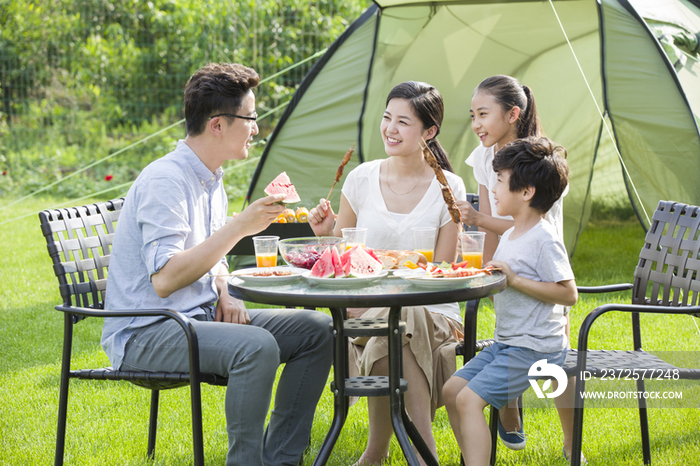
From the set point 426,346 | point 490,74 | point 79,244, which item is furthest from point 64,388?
point 490,74

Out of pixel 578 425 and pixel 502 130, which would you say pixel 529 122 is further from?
pixel 578 425

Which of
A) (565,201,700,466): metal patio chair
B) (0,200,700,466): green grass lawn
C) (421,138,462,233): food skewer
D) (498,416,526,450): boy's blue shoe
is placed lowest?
(0,200,700,466): green grass lawn

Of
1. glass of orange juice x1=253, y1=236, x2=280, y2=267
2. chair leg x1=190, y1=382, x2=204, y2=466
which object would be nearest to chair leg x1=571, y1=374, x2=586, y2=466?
glass of orange juice x1=253, y1=236, x2=280, y2=267

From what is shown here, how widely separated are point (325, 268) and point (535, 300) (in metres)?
0.79

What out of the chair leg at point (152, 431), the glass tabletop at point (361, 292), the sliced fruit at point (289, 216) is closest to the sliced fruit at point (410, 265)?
the glass tabletop at point (361, 292)

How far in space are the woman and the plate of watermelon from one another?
1.63ft

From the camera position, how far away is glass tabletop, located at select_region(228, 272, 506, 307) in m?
1.92

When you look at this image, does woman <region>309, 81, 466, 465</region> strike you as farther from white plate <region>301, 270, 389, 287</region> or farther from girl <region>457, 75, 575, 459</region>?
white plate <region>301, 270, 389, 287</region>

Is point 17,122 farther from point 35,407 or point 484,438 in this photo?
point 484,438

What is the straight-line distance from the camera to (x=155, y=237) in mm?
2295

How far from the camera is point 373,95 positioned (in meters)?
5.84

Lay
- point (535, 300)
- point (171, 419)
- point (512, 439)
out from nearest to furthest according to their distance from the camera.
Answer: point (535, 300) < point (512, 439) < point (171, 419)

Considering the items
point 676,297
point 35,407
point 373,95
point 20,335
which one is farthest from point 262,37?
point 676,297

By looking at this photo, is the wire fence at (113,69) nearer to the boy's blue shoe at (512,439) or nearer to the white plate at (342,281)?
the boy's blue shoe at (512,439)
